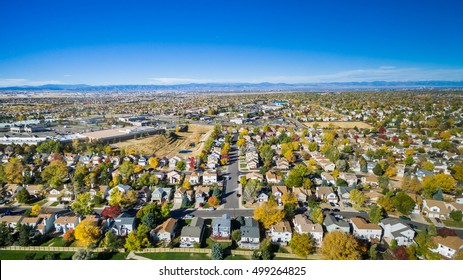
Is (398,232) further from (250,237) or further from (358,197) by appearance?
(250,237)

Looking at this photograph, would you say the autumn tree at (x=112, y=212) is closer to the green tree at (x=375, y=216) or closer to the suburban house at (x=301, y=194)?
the suburban house at (x=301, y=194)

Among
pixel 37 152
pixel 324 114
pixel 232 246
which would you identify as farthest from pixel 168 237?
pixel 324 114

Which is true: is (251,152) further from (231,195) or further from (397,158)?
(397,158)

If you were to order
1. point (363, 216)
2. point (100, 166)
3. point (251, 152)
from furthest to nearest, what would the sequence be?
1. point (251, 152)
2. point (100, 166)
3. point (363, 216)

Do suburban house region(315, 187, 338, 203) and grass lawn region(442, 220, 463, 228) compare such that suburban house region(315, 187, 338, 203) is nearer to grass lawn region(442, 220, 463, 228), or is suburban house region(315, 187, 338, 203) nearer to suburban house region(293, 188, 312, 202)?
suburban house region(293, 188, 312, 202)

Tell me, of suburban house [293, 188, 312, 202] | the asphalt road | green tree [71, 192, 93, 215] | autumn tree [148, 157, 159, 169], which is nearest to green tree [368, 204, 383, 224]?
suburban house [293, 188, 312, 202]

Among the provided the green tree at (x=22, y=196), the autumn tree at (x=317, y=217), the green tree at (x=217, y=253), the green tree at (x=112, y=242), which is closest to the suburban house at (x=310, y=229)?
the autumn tree at (x=317, y=217)

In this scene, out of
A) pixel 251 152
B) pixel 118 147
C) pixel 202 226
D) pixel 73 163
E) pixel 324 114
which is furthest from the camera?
pixel 324 114
